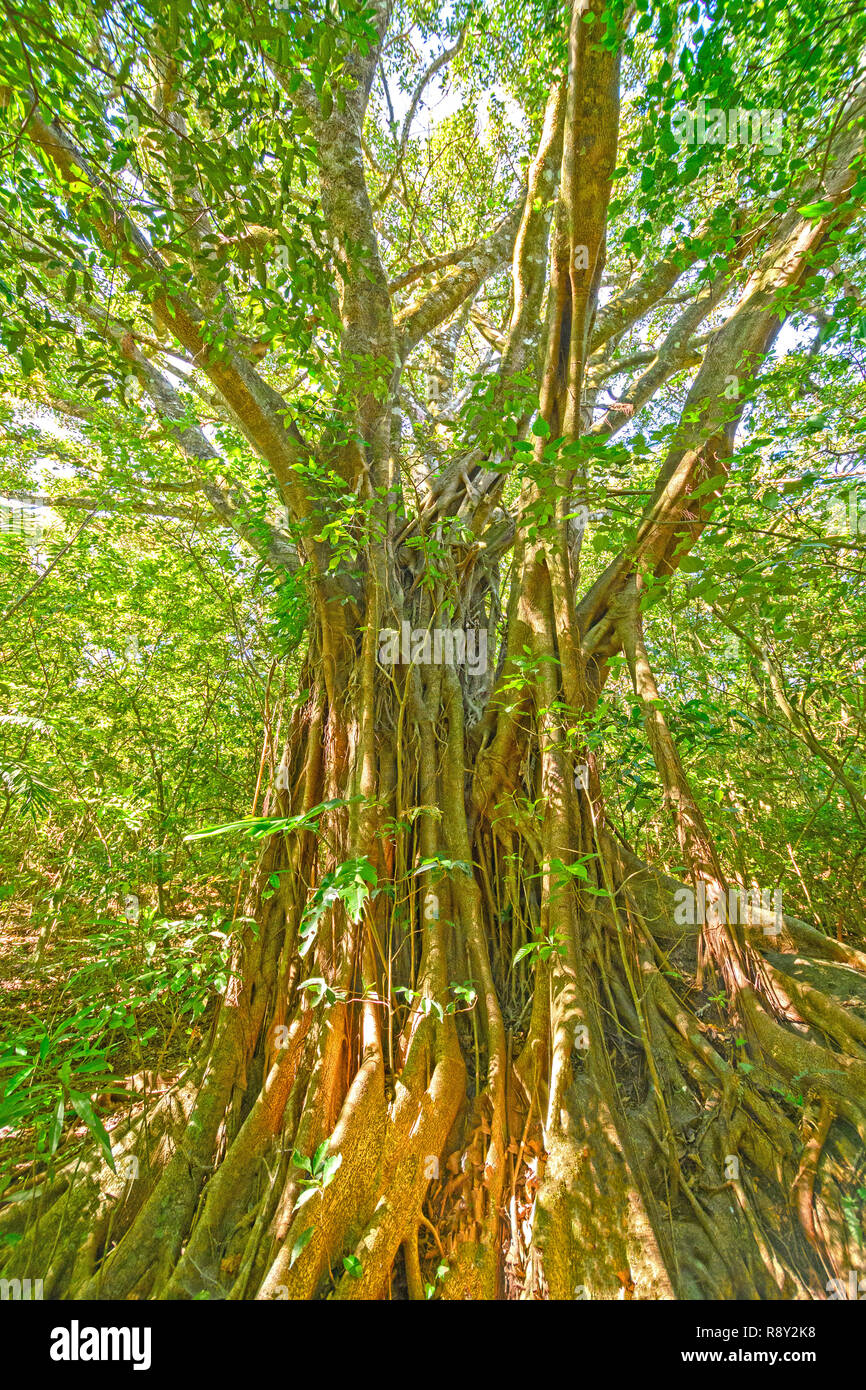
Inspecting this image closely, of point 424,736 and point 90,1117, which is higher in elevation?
point 424,736

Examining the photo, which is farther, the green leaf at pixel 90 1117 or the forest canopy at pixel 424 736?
the forest canopy at pixel 424 736

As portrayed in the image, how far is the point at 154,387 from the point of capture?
3904mm

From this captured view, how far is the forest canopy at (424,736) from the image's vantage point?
1.72 m

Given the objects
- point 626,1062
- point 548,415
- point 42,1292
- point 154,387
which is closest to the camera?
point 42,1292

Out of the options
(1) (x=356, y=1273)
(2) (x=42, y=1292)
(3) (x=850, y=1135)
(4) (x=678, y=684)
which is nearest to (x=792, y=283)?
(4) (x=678, y=684)

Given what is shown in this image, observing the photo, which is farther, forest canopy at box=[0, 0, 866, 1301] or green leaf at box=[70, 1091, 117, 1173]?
forest canopy at box=[0, 0, 866, 1301]

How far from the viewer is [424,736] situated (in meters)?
2.79

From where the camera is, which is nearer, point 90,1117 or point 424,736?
point 90,1117

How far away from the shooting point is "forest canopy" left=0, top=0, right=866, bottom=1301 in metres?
1.72

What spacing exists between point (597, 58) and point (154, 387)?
3.13 m
